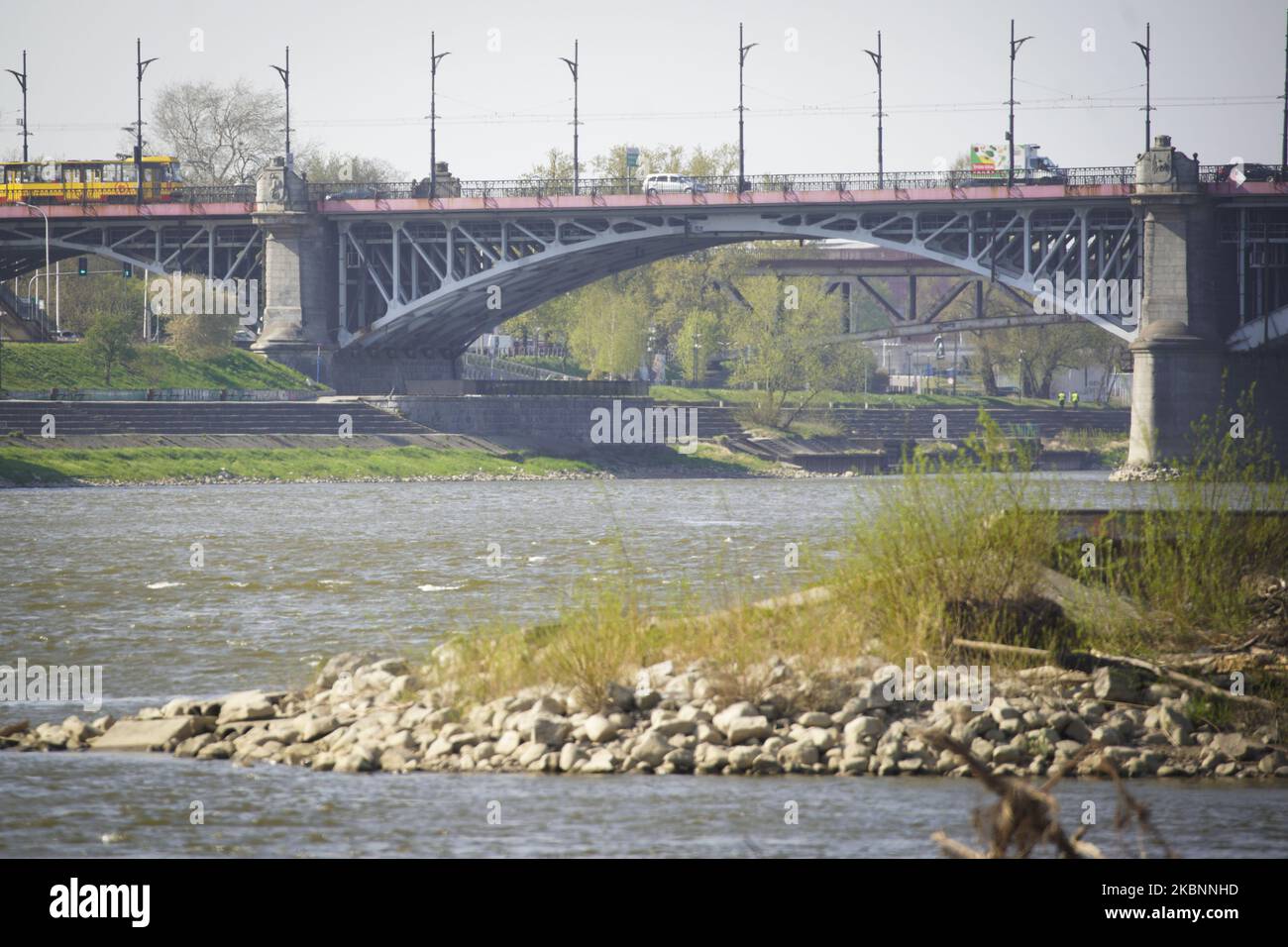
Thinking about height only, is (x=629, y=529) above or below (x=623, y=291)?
below

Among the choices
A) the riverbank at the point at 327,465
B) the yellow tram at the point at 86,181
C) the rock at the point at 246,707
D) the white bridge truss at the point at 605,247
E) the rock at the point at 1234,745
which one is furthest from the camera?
the yellow tram at the point at 86,181

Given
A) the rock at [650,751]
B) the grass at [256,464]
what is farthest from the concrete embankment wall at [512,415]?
the rock at [650,751]

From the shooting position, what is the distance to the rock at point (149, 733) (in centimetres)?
1700

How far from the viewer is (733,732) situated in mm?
15539

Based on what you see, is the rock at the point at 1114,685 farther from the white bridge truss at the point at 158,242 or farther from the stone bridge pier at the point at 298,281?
the white bridge truss at the point at 158,242

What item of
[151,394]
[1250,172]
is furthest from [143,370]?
[1250,172]

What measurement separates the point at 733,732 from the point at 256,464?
5632 cm

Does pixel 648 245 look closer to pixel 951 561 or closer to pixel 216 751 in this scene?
pixel 951 561

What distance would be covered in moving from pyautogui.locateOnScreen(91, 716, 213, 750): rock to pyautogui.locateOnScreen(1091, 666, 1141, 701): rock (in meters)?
8.05

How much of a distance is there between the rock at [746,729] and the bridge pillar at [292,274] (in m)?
71.7
